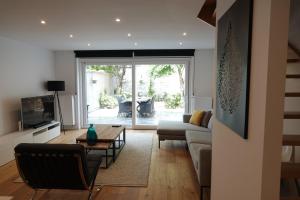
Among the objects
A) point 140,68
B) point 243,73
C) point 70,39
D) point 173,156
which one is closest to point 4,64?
point 70,39

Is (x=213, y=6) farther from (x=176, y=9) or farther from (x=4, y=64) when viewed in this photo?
(x=4, y=64)

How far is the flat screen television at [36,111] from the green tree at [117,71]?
5.66 feet

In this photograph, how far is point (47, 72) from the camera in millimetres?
5934

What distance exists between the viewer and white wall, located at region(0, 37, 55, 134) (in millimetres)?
4324

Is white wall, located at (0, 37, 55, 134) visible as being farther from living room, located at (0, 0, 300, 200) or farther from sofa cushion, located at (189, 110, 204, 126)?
sofa cushion, located at (189, 110, 204, 126)

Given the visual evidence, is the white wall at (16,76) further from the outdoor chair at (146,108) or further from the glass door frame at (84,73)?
the outdoor chair at (146,108)

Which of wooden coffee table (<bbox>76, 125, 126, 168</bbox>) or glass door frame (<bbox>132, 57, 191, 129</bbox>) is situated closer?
wooden coffee table (<bbox>76, 125, 126, 168</bbox>)

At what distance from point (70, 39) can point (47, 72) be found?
1804mm

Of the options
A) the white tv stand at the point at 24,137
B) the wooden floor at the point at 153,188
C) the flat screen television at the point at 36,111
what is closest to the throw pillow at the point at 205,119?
the wooden floor at the point at 153,188

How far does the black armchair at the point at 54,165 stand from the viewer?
2174mm

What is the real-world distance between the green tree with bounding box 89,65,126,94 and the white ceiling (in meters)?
1.80

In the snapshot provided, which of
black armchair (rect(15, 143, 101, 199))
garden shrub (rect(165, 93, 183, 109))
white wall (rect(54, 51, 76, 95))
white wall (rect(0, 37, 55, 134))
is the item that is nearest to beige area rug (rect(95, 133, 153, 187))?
black armchair (rect(15, 143, 101, 199))

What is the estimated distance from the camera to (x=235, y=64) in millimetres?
1390

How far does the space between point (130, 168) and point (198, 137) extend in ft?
4.30
